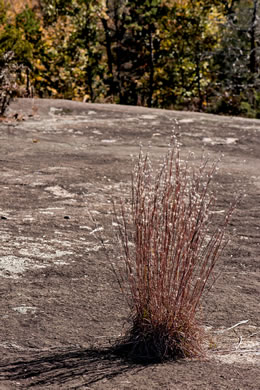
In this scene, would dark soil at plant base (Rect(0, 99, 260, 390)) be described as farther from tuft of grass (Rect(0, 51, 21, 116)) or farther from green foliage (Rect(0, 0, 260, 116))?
green foliage (Rect(0, 0, 260, 116))

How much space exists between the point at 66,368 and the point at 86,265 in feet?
5.01

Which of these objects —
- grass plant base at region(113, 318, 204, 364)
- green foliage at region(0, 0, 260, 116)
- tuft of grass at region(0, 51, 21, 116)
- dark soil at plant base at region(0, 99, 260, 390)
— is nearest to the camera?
dark soil at plant base at region(0, 99, 260, 390)

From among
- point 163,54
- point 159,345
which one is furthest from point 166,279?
point 163,54

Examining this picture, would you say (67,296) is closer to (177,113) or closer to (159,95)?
(177,113)

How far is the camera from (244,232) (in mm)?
5484

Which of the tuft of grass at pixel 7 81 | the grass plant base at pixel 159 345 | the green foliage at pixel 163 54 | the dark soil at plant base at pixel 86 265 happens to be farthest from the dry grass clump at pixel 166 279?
the green foliage at pixel 163 54

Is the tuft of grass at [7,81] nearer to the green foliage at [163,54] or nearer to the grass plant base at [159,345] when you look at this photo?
the green foliage at [163,54]

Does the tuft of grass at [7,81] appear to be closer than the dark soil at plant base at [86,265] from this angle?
No

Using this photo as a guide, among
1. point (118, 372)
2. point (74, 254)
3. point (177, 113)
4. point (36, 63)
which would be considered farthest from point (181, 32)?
point (118, 372)

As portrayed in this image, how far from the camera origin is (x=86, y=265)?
14.5 ft

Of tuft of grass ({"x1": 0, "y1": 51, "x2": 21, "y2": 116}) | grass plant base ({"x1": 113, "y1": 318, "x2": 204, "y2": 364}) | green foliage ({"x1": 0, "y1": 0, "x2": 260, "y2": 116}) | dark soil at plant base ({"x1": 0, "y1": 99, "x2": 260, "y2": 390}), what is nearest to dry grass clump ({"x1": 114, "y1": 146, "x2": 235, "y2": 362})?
grass plant base ({"x1": 113, "y1": 318, "x2": 204, "y2": 364})

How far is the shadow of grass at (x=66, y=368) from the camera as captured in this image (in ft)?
9.31

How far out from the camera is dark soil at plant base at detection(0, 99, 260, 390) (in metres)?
2.94

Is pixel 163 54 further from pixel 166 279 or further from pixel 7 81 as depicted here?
pixel 166 279
